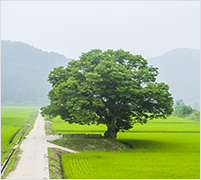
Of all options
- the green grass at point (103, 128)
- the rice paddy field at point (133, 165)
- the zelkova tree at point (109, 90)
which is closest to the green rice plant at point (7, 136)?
the zelkova tree at point (109, 90)

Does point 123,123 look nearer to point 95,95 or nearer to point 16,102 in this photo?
point 95,95

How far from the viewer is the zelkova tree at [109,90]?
2161cm

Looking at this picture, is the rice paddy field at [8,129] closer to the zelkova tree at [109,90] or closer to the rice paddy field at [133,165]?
the rice paddy field at [133,165]

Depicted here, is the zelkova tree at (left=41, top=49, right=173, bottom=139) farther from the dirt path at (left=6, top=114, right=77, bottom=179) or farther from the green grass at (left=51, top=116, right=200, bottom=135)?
the green grass at (left=51, top=116, right=200, bottom=135)

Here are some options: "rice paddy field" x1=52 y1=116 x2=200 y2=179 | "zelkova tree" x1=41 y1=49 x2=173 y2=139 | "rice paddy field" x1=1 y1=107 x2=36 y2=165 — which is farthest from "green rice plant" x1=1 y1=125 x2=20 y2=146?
"rice paddy field" x1=52 y1=116 x2=200 y2=179

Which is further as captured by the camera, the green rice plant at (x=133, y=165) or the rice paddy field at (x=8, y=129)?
the rice paddy field at (x=8, y=129)

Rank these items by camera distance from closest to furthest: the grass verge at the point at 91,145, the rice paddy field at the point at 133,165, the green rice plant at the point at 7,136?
the rice paddy field at the point at 133,165, the grass verge at the point at 91,145, the green rice plant at the point at 7,136

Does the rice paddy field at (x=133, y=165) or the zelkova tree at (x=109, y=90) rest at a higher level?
the zelkova tree at (x=109, y=90)

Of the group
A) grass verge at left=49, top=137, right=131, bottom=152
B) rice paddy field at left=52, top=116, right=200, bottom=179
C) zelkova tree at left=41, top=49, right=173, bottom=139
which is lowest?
rice paddy field at left=52, top=116, right=200, bottom=179

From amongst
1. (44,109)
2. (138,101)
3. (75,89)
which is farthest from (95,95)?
(44,109)

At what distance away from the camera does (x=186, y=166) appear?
15.0 m

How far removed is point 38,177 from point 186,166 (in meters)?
9.68

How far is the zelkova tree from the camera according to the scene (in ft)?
70.9

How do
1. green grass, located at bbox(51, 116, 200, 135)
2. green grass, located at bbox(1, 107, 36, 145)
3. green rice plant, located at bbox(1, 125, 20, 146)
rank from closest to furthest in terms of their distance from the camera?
green rice plant, located at bbox(1, 125, 20, 146), green grass, located at bbox(1, 107, 36, 145), green grass, located at bbox(51, 116, 200, 135)
